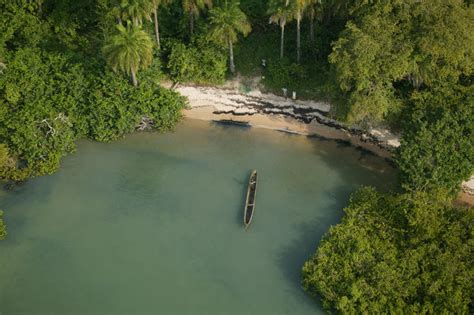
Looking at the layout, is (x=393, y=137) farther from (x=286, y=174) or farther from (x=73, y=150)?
(x=73, y=150)

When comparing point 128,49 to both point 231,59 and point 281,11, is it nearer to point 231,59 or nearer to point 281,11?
point 231,59

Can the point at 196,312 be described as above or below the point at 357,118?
below

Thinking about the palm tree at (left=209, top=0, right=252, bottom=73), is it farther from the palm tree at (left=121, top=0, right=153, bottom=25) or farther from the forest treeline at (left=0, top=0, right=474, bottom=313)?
the palm tree at (left=121, top=0, right=153, bottom=25)

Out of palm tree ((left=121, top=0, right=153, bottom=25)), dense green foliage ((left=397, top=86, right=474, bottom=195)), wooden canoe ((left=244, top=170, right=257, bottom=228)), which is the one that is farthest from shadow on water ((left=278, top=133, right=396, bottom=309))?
palm tree ((left=121, top=0, right=153, bottom=25))

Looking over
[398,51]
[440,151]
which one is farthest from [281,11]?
[440,151]

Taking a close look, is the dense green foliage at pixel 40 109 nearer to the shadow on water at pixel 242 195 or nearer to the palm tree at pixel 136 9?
the palm tree at pixel 136 9

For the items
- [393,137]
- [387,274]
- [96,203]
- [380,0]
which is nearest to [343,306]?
[387,274]
